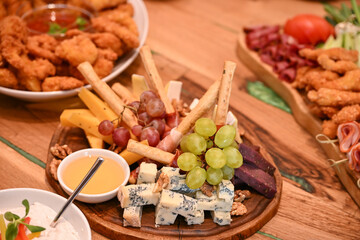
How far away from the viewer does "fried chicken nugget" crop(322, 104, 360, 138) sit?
1.78 meters

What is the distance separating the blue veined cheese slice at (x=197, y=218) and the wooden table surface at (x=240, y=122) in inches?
9.4

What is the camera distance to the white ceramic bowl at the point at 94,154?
1.37 m

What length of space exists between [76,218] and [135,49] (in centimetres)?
109

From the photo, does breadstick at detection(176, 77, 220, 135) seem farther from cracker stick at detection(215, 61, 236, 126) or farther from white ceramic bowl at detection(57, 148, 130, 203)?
white ceramic bowl at detection(57, 148, 130, 203)

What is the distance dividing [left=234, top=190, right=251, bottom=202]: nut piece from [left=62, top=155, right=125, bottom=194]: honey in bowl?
1.40 feet

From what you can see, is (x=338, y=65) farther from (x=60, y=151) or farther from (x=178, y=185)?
(x=60, y=151)

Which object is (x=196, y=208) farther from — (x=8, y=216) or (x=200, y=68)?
(x=200, y=68)

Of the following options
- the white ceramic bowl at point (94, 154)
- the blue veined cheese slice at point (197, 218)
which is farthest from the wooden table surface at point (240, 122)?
the blue veined cheese slice at point (197, 218)

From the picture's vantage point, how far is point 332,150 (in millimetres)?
1823

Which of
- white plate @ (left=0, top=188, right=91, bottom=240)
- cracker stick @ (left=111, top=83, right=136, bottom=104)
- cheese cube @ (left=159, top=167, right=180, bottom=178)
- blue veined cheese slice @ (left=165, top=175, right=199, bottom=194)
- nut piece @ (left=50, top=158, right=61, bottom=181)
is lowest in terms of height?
nut piece @ (left=50, top=158, right=61, bottom=181)

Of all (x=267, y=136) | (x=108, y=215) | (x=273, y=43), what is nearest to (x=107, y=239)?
(x=108, y=215)

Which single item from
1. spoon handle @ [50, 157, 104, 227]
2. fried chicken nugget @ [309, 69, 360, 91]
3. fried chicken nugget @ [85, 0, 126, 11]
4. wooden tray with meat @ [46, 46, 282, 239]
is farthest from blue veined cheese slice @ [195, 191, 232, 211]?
fried chicken nugget @ [85, 0, 126, 11]

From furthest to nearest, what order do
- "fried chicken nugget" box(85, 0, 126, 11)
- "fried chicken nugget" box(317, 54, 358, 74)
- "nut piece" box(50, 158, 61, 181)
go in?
"fried chicken nugget" box(85, 0, 126, 11) → "fried chicken nugget" box(317, 54, 358, 74) → "nut piece" box(50, 158, 61, 181)

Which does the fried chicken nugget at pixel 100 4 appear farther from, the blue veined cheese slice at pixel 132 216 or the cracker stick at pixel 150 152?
the blue veined cheese slice at pixel 132 216
